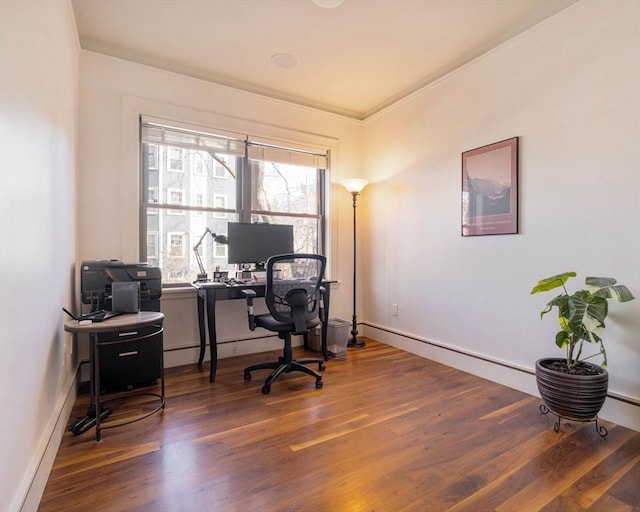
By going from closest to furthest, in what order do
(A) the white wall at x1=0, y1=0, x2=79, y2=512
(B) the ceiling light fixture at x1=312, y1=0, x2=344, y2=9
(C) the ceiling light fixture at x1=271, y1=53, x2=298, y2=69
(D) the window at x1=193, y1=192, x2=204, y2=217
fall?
(A) the white wall at x1=0, y1=0, x2=79, y2=512 < (B) the ceiling light fixture at x1=312, y1=0, x2=344, y2=9 < (C) the ceiling light fixture at x1=271, y1=53, x2=298, y2=69 < (D) the window at x1=193, y1=192, x2=204, y2=217

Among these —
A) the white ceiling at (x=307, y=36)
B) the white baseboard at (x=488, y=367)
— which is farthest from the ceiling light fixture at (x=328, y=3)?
the white baseboard at (x=488, y=367)

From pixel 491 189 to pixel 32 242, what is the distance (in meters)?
2.94

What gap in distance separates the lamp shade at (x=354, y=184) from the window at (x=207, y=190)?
400 mm

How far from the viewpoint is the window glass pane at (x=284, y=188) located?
144 inches

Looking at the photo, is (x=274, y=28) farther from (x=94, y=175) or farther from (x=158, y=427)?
(x=158, y=427)

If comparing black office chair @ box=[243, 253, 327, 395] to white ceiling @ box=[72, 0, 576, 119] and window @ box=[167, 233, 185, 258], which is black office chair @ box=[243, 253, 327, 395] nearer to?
window @ box=[167, 233, 185, 258]

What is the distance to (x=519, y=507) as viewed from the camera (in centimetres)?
142

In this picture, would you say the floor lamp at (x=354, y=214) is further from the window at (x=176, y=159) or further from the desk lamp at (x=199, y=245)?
the window at (x=176, y=159)

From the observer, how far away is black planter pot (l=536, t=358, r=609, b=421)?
1.91m

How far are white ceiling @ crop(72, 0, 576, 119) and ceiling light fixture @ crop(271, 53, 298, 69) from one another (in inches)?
1.5

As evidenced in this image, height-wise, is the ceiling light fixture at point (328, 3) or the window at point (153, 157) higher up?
the ceiling light fixture at point (328, 3)

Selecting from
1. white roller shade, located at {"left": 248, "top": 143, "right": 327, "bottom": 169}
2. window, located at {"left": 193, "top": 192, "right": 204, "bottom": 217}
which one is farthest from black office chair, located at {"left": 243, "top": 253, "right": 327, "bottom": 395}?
white roller shade, located at {"left": 248, "top": 143, "right": 327, "bottom": 169}

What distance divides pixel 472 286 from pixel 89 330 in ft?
9.05

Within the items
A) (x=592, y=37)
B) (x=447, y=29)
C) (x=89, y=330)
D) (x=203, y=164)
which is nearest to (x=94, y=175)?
(x=203, y=164)
